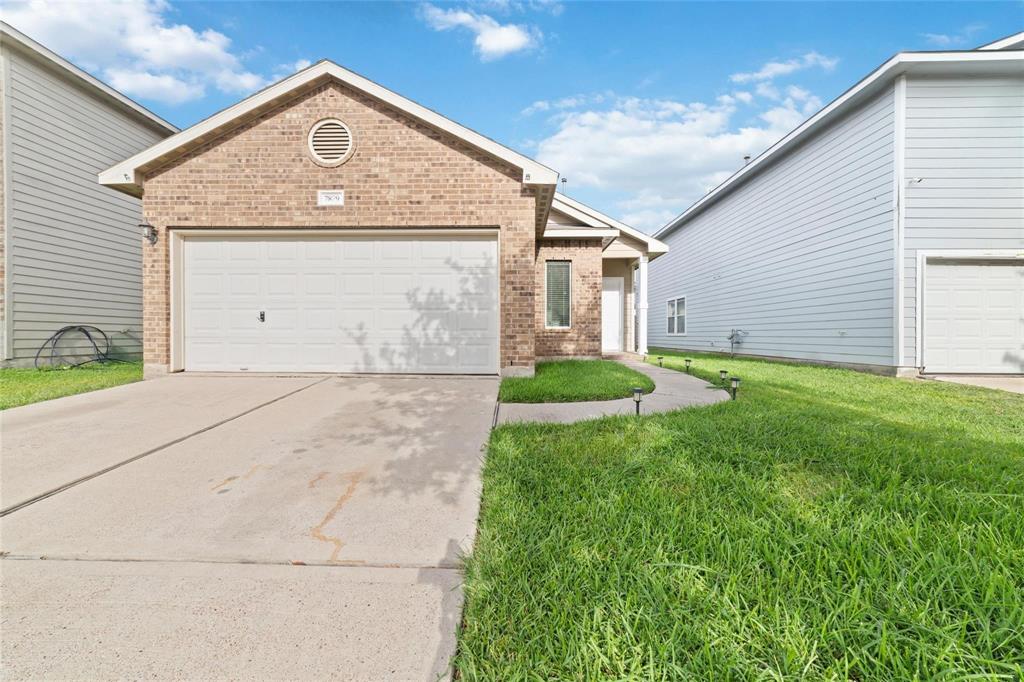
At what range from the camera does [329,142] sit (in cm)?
656

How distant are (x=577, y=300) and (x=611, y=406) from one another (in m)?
5.36

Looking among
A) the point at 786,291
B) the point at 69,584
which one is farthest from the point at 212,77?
the point at 786,291

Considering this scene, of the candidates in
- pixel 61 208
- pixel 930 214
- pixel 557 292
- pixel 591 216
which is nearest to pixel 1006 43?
pixel 930 214

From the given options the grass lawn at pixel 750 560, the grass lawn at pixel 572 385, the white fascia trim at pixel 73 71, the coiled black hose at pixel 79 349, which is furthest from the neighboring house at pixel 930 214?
the coiled black hose at pixel 79 349

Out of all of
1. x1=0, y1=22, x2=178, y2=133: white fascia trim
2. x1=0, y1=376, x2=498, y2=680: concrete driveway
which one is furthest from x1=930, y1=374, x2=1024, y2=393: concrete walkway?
x1=0, y1=22, x2=178, y2=133: white fascia trim

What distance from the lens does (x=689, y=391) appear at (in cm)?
588

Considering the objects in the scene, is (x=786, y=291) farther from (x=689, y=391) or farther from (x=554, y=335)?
(x=689, y=391)

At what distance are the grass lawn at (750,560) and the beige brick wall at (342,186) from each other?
420 centimetres

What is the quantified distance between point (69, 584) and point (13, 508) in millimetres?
1223

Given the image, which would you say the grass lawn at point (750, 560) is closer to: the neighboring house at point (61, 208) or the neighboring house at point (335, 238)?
the neighboring house at point (335, 238)

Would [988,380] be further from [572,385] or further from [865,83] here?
[572,385]

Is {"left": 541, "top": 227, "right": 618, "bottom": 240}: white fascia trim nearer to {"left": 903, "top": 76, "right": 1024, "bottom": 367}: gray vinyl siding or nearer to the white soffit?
the white soffit

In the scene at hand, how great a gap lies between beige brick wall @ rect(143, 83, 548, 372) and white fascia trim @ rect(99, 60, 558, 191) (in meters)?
0.17

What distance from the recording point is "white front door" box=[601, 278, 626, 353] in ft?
39.1
